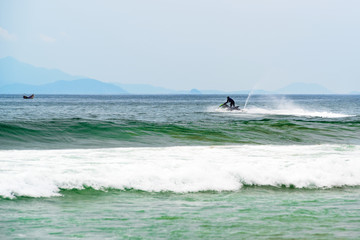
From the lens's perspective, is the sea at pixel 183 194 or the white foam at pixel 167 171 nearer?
the sea at pixel 183 194

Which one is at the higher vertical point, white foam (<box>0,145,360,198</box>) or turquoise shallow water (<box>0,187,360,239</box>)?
white foam (<box>0,145,360,198</box>)

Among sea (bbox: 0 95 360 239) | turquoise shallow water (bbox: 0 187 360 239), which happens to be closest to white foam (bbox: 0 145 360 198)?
sea (bbox: 0 95 360 239)

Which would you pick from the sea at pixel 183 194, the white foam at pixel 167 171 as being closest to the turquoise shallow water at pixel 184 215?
the sea at pixel 183 194

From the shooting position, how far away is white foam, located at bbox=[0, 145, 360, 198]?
928 cm

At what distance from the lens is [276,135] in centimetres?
2198

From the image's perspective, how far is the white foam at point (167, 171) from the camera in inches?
365

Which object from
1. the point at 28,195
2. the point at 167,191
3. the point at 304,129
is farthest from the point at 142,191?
the point at 304,129

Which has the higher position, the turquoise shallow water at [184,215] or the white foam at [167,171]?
the white foam at [167,171]

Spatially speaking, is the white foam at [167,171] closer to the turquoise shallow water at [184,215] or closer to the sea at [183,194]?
the sea at [183,194]

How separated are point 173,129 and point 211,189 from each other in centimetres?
1388

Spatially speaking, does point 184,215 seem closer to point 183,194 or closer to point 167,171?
point 183,194

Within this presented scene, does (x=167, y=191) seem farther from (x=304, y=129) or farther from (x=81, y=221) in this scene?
(x=304, y=129)

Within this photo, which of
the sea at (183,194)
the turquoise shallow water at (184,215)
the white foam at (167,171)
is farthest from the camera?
the white foam at (167,171)

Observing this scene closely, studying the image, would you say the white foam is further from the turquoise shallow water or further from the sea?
the turquoise shallow water
